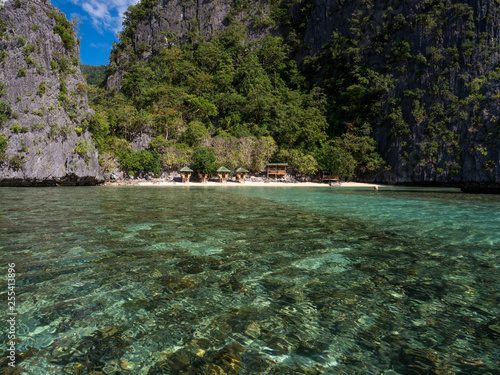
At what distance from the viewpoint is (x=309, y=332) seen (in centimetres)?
239

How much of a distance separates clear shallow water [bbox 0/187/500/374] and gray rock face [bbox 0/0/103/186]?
23.1m

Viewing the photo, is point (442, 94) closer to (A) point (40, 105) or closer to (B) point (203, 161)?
(B) point (203, 161)

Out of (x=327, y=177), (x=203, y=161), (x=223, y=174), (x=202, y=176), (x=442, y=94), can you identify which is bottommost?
(x=202, y=176)

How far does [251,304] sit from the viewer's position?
291cm

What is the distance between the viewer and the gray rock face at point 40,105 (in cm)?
2338

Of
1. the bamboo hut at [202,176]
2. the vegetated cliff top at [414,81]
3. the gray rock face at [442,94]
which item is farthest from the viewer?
the bamboo hut at [202,176]

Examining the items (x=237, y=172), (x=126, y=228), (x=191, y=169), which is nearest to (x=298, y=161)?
(x=237, y=172)

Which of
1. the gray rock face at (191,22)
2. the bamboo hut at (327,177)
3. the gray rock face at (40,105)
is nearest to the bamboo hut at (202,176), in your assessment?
the gray rock face at (40,105)

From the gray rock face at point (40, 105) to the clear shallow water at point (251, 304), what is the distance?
Result: 23.1 meters

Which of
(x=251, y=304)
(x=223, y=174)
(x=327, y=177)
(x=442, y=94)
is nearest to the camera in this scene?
(x=251, y=304)

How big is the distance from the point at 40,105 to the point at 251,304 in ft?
102

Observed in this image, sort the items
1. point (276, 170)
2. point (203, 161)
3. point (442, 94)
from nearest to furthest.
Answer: point (203, 161) < point (442, 94) < point (276, 170)

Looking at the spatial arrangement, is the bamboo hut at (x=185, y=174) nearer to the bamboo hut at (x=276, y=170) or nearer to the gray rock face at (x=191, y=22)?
→ the bamboo hut at (x=276, y=170)

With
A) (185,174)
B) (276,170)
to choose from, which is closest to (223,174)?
(185,174)
